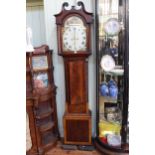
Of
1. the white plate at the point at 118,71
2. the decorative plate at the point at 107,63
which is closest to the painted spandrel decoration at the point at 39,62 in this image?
the decorative plate at the point at 107,63

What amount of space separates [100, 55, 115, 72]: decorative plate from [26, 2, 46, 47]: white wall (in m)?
0.77

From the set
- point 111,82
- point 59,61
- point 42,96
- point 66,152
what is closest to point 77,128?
point 66,152

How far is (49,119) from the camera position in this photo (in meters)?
2.27

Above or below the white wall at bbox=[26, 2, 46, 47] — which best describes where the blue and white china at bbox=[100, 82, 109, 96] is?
below

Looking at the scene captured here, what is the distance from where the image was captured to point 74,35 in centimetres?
197

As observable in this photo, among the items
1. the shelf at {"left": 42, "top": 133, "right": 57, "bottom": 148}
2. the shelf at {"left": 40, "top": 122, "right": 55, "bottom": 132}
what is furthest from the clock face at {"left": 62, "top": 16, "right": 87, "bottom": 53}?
the shelf at {"left": 42, "top": 133, "right": 57, "bottom": 148}

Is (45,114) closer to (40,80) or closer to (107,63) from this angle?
(40,80)

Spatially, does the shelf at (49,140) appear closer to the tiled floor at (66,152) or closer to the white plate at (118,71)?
the tiled floor at (66,152)

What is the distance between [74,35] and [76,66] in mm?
314

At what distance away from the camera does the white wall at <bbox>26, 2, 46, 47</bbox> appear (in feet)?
7.29

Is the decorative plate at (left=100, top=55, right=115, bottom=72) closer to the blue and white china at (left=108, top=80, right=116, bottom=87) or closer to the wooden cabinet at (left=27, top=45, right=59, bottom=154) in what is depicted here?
the blue and white china at (left=108, top=80, right=116, bottom=87)
